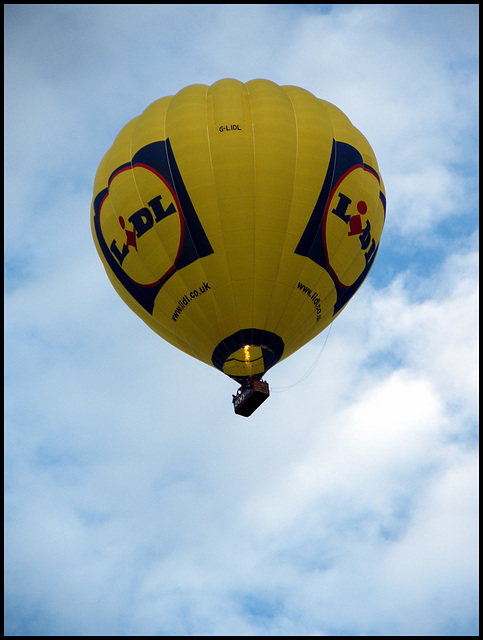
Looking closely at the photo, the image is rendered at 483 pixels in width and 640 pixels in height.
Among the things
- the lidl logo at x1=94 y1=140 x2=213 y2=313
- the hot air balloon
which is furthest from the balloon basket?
the lidl logo at x1=94 y1=140 x2=213 y2=313

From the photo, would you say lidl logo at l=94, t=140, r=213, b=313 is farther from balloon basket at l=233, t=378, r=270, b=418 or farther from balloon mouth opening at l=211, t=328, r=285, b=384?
balloon basket at l=233, t=378, r=270, b=418

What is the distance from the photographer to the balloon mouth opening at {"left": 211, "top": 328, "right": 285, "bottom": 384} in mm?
23672

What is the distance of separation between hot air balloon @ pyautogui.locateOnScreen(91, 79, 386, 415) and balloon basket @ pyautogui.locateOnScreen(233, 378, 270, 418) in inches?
1.5

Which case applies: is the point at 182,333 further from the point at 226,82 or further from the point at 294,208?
the point at 226,82

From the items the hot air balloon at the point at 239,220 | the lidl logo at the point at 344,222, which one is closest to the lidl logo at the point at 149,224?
the hot air balloon at the point at 239,220

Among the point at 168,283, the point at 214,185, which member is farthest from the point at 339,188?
the point at 168,283

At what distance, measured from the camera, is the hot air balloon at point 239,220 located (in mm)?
23297

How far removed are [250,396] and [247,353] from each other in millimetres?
1095

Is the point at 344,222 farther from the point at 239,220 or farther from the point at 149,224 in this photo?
the point at 149,224

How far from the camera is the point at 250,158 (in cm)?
2339

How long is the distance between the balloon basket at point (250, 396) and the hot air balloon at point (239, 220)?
39mm

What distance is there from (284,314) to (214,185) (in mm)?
3694

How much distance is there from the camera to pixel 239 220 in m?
23.2

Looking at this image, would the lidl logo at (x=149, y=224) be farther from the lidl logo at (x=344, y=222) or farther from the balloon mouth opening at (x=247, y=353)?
the lidl logo at (x=344, y=222)
